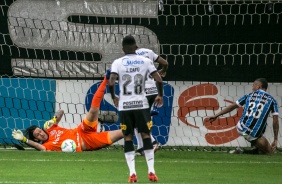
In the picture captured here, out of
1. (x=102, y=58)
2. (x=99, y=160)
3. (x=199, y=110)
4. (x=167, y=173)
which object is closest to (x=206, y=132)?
(x=199, y=110)

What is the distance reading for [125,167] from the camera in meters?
13.3

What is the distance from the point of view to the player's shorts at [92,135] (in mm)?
15562

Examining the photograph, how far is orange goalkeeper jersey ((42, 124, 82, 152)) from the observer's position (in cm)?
1579

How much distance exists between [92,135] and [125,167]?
250cm

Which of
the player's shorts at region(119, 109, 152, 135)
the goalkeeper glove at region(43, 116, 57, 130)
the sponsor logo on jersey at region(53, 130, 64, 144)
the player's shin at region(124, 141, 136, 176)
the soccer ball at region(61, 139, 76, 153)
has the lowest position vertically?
the soccer ball at region(61, 139, 76, 153)

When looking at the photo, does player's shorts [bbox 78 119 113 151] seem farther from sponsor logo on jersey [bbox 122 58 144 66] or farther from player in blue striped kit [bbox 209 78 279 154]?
sponsor logo on jersey [bbox 122 58 144 66]

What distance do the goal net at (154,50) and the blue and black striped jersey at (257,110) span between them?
1332mm

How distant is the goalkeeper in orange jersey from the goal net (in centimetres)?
180

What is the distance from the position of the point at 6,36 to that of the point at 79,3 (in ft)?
5.36

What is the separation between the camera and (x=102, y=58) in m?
18.2

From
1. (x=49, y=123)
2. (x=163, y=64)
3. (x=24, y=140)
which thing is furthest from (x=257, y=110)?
(x=24, y=140)

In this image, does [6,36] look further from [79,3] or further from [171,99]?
[171,99]

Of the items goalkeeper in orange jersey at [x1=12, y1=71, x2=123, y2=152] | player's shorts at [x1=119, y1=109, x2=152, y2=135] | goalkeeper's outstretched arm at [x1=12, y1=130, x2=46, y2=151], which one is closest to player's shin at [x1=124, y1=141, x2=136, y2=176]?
player's shorts at [x1=119, y1=109, x2=152, y2=135]

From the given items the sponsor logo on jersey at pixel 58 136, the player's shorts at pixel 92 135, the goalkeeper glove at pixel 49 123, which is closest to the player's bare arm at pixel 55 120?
the goalkeeper glove at pixel 49 123
